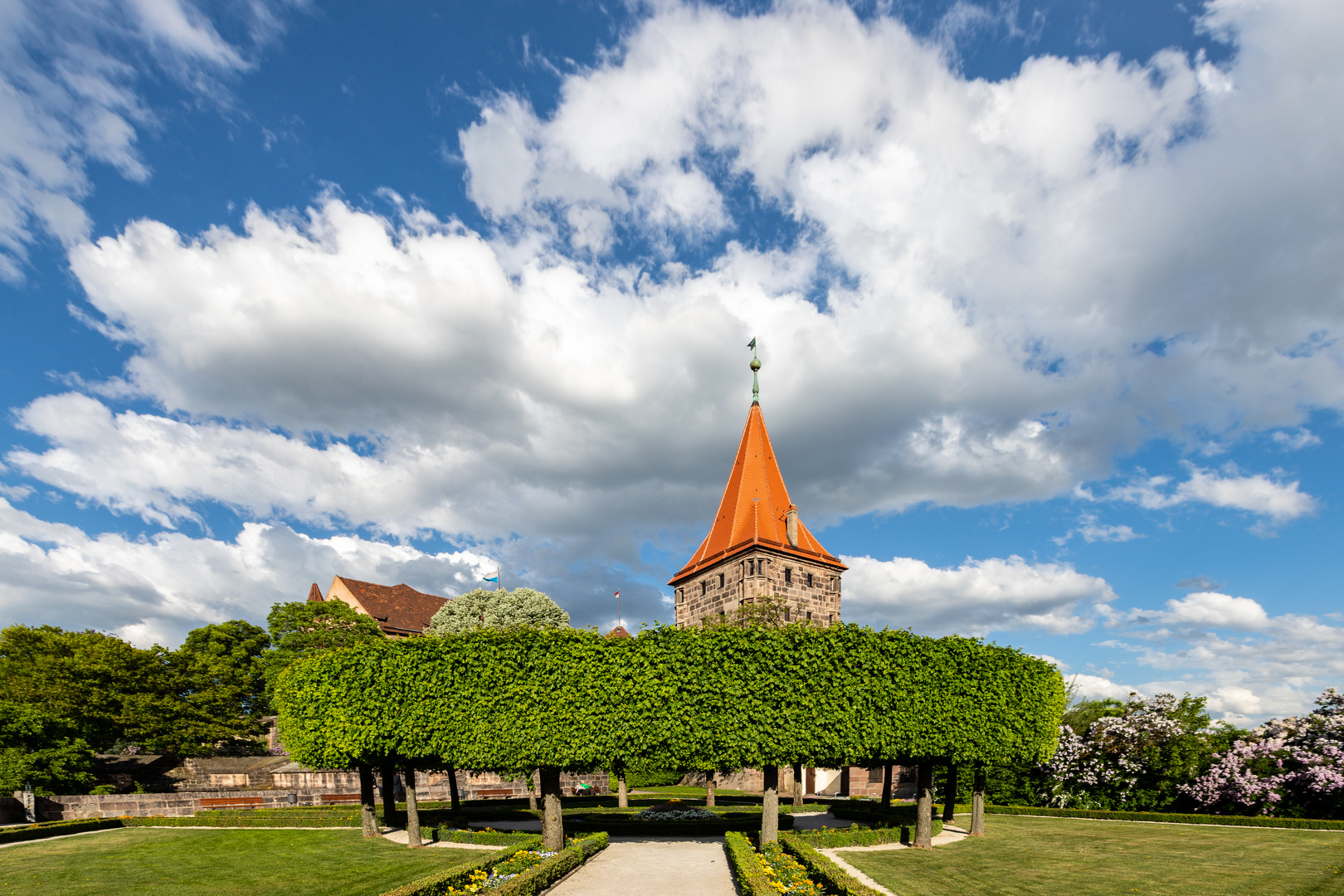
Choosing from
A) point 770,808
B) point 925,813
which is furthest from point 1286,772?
point 770,808

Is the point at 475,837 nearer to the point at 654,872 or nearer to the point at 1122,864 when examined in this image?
the point at 654,872

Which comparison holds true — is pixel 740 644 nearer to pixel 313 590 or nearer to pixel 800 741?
pixel 800 741

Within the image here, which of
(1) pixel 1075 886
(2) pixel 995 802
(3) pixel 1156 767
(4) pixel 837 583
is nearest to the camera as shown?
(1) pixel 1075 886

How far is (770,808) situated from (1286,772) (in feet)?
78.4

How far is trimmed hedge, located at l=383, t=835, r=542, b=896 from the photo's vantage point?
13.1 metres

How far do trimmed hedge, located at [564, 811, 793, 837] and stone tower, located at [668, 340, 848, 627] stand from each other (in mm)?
23441

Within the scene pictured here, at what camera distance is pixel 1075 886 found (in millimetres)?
15766

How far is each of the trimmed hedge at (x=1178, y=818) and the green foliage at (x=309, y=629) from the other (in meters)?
46.2

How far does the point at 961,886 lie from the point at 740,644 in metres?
7.97

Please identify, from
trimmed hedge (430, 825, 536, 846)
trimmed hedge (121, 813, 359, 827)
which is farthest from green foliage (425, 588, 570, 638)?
trimmed hedge (430, 825, 536, 846)

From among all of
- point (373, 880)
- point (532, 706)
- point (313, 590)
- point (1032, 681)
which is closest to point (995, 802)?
point (1032, 681)

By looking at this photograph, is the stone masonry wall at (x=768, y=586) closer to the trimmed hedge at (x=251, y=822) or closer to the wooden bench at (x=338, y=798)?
the wooden bench at (x=338, y=798)

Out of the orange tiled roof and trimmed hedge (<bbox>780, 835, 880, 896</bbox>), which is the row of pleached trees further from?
the orange tiled roof

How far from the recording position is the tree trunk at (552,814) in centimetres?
1930
